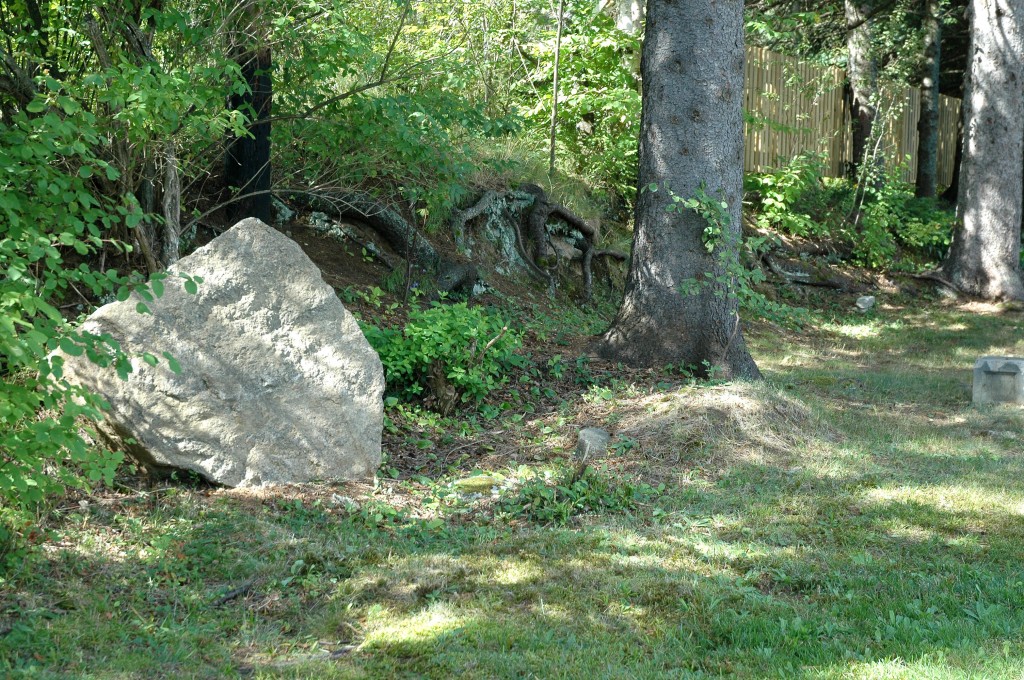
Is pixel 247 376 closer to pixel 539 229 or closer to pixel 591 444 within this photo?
pixel 591 444

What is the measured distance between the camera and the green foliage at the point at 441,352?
6934 millimetres

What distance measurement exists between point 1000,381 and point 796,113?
1059 centimetres

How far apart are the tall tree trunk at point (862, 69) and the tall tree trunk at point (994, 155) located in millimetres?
2647

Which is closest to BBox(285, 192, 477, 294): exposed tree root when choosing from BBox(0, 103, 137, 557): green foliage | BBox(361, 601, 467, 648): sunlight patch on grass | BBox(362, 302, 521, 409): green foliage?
BBox(362, 302, 521, 409): green foliage

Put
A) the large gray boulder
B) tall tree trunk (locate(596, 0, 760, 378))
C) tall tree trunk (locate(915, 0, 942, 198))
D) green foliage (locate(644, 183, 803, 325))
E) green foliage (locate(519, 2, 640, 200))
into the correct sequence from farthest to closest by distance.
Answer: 1. tall tree trunk (locate(915, 0, 942, 198))
2. green foliage (locate(519, 2, 640, 200))
3. tall tree trunk (locate(596, 0, 760, 378))
4. green foliage (locate(644, 183, 803, 325))
5. the large gray boulder

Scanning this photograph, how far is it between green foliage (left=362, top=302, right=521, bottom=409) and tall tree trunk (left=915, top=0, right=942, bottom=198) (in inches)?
580

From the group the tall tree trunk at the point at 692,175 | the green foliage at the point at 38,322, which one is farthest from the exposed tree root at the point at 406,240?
the green foliage at the point at 38,322

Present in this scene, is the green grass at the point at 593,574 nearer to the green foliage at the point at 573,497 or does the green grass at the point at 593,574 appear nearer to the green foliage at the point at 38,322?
the green foliage at the point at 573,497

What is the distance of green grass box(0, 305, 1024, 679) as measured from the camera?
12.2 ft

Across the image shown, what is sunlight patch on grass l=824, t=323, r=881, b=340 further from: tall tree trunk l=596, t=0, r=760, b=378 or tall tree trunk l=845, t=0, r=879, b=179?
tall tree trunk l=845, t=0, r=879, b=179

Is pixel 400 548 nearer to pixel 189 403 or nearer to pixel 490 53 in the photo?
pixel 189 403

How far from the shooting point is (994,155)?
13344 mm

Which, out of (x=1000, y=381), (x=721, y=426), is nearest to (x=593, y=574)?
(x=721, y=426)

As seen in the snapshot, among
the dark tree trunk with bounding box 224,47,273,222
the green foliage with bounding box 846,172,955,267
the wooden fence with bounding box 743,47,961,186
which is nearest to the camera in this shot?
the dark tree trunk with bounding box 224,47,273,222
